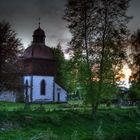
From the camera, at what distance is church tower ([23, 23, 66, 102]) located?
75.6 meters

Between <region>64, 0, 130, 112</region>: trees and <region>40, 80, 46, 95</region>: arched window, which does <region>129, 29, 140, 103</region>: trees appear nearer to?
<region>64, 0, 130, 112</region>: trees

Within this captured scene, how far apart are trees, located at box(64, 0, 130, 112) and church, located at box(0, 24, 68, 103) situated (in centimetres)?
Answer: 3694

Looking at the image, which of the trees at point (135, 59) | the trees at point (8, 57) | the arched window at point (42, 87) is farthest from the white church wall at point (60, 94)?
the trees at point (8, 57)

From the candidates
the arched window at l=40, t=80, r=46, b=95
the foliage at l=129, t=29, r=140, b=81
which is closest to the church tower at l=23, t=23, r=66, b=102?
the arched window at l=40, t=80, r=46, b=95

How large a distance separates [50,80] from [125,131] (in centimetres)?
4659

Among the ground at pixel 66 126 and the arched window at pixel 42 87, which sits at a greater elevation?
the arched window at pixel 42 87

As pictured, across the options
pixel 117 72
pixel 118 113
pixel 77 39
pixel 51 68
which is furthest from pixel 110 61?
pixel 51 68

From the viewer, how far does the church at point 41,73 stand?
75.5 metres

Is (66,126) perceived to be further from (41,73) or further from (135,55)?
(41,73)

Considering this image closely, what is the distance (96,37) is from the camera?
126ft

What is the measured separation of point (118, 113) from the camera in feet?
137

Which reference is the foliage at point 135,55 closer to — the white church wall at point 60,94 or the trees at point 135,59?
the trees at point 135,59

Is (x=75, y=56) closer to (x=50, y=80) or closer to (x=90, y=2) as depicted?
(x=90, y=2)

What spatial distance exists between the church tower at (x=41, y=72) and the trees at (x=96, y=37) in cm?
3708
